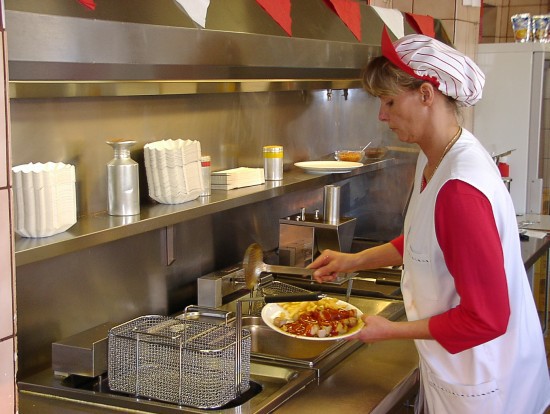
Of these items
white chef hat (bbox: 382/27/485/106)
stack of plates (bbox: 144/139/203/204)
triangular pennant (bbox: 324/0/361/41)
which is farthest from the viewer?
triangular pennant (bbox: 324/0/361/41)

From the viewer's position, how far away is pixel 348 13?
2572 millimetres

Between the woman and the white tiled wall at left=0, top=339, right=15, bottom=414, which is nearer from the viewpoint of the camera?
the white tiled wall at left=0, top=339, right=15, bottom=414

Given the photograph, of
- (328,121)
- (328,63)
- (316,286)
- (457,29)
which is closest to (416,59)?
(328,63)

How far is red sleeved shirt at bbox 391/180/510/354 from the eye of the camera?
1.72m

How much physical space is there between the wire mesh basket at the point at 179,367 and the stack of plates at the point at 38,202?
308mm

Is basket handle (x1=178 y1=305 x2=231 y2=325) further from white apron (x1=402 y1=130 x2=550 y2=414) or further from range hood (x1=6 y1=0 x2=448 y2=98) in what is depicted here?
range hood (x1=6 y1=0 x2=448 y2=98)

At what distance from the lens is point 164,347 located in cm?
189

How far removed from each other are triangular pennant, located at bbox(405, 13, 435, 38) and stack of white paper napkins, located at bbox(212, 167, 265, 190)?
1039 mm

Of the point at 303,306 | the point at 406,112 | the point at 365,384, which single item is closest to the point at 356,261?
the point at 303,306

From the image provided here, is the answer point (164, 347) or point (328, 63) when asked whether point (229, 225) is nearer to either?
point (328, 63)

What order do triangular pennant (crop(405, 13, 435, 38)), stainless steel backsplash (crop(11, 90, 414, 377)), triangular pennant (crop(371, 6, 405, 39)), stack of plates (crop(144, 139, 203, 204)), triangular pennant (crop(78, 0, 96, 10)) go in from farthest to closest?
triangular pennant (crop(405, 13, 435, 38)) → triangular pennant (crop(371, 6, 405, 39)) → stack of plates (crop(144, 139, 203, 204)) → stainless steel backsplash (crop(11, 90, 414, 377)) → triangular pennant (crop(78, 0, 96, 10))

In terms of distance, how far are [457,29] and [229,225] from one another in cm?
193

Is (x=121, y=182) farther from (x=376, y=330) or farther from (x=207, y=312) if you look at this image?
(x=376, y=330)

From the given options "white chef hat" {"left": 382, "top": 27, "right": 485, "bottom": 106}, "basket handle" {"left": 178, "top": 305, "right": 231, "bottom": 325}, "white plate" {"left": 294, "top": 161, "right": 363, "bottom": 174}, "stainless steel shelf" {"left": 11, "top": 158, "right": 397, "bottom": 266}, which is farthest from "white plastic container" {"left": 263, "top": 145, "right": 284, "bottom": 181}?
"white chef hat" {"left": 382, "top": 27, "right": 485, "bottom": 106}
